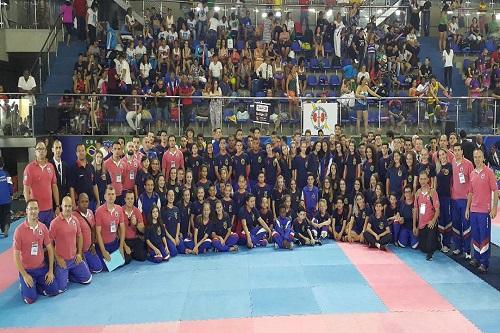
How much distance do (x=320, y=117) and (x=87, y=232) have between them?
869 cm

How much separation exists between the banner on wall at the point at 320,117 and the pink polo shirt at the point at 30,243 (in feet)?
30.2

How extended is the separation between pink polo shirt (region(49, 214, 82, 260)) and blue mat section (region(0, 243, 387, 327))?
0.64 m

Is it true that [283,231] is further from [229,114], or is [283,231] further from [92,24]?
[92,24]

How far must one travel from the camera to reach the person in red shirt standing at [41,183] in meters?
8.39

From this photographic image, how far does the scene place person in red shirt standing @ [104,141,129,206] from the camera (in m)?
9.88

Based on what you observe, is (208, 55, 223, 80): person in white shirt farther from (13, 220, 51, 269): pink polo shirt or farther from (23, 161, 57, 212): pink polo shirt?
(13, 220, 51, 269): pink polo shirt

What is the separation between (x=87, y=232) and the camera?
27.1 feet

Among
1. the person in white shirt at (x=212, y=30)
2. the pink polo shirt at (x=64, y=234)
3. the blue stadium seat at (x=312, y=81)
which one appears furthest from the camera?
the person in white shirt at (x=212, y=30)

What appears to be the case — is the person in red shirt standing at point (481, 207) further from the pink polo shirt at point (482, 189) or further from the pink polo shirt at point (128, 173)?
the pink polo shirt at point (128, 173)

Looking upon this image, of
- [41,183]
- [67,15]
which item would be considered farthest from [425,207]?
[67,15]

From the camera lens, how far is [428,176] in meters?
9.74

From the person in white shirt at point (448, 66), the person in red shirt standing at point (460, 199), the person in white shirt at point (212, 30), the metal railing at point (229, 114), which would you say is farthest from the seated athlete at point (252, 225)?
the person in white shirt at point (448, 66)

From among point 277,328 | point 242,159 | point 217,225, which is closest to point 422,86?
point 242,159

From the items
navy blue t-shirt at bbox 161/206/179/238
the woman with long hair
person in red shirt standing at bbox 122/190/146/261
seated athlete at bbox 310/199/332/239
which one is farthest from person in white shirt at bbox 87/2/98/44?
seated athlete at bbox 310/199/332/239
